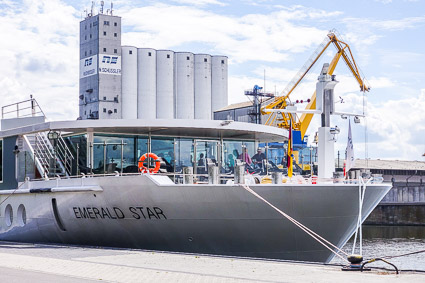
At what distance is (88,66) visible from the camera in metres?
88.1

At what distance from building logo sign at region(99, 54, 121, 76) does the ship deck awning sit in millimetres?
63808

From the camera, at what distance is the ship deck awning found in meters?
18.4

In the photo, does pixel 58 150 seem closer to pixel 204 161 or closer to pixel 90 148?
pixel 90 148

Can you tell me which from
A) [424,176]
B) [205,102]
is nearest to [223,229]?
[424,176]

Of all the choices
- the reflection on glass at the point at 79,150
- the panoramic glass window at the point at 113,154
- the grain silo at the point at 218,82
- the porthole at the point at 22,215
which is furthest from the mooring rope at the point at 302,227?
the grain silo at the point at 218,82

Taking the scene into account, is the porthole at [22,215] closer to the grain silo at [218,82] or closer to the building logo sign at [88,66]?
the grain silo at [218,82]

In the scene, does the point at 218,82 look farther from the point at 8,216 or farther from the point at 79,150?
the point at 79,150

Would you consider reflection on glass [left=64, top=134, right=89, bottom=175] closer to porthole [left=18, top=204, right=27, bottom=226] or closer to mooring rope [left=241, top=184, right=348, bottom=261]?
porthole [left=18, top=204, right=27, bottom=226]

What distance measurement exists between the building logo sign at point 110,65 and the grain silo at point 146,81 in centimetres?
277

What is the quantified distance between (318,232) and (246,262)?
3.35 meters

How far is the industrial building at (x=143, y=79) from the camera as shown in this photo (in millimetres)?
82562

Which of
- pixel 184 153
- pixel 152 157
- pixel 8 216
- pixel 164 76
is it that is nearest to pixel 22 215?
pixel 8 216

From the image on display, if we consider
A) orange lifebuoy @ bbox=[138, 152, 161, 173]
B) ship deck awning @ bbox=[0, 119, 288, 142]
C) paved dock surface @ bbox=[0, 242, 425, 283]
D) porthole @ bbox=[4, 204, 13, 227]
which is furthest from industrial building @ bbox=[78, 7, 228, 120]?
paved dock surface @ bbox=[0, 242, 425, 283]

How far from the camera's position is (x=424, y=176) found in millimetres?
75938
